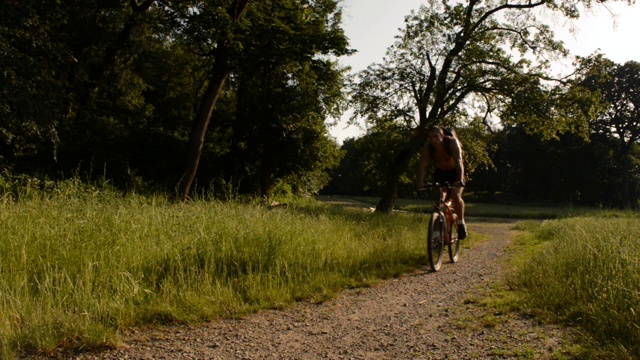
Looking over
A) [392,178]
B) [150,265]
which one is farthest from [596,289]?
[392,178]

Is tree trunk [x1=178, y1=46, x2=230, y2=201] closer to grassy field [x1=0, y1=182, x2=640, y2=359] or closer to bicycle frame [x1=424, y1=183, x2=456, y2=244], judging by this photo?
grassy field [x1=0, y1=182, x2=640, y2=359]

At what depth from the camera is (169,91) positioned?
2675 centimetres

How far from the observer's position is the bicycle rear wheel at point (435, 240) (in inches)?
273

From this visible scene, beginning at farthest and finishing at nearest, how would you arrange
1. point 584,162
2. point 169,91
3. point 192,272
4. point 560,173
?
1. point 560,173
2. point 584,162
3. point 169,91
4. point 192,272

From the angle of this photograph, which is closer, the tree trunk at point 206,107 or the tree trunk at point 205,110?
the tree trunk at point 206,107

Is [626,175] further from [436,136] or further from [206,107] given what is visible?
[436,136]

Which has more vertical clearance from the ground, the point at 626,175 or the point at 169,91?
the point at 169,91

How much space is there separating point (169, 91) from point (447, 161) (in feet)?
74.7

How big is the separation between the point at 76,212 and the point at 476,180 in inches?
2312

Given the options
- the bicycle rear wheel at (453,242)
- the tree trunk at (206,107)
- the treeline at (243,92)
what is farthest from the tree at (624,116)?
the bicycle rear wheel at (453,242)

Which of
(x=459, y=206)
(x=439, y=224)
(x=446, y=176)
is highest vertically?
(x=446, y=176)

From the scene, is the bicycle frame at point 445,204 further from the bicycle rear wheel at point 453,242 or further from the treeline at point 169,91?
the treeline at point 169,91

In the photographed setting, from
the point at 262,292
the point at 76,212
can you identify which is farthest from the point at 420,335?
the point at 76,212

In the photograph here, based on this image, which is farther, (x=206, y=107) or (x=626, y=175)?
(x=626, y=175)
